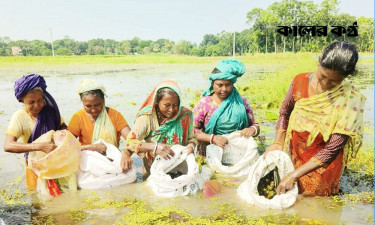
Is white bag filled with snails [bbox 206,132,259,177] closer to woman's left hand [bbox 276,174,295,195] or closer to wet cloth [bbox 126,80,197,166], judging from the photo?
wet cloth [bbox 126,80,197,166]

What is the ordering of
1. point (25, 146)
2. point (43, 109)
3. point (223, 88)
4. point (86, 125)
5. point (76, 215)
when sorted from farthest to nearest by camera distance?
point (223, 88) < point (86, 125) < point (43, 109) < point (25, 146) < point (76, 215)

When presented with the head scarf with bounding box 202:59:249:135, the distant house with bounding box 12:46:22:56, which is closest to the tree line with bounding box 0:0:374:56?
the distant house with bounding box 12:46:22:56

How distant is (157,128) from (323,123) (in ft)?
5.44

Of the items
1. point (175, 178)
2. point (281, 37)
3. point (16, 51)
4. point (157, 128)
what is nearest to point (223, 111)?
point (157, 128)

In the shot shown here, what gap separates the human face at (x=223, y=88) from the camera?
3883mm

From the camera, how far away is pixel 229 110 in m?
3.94

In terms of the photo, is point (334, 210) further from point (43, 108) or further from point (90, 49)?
point (90, 49)

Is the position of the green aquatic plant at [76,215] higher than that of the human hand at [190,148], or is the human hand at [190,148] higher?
the human hand at [190,148]

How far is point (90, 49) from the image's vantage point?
78250mm

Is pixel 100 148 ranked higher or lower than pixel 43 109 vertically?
lower

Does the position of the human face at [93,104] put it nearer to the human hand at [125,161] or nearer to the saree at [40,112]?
the saree at [40,112]

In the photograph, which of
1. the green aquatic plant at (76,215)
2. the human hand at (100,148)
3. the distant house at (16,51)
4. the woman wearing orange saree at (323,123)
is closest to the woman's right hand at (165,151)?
the human hand at (100,148)

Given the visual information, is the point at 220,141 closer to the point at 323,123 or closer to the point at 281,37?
the point at 323,123

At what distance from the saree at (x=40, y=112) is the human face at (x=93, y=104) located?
0.34 m
